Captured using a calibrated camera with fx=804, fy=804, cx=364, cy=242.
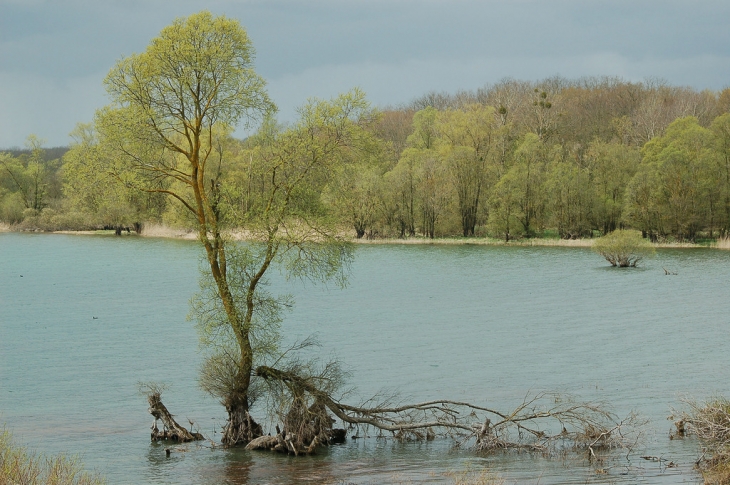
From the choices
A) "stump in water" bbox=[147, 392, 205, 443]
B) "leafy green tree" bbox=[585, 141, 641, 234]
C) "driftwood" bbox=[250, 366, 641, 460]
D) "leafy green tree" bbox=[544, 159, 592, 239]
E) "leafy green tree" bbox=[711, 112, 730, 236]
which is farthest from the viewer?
"leafy green tree" bbox=[585, 141, 641, 234]

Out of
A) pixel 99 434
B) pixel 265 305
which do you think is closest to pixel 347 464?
pixel 265 305

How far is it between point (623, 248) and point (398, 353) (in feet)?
140

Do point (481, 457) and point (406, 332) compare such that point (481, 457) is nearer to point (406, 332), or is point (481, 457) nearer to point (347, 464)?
point (347, 464)

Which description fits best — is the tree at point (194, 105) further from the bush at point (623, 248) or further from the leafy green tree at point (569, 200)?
the leafy green tree at point (569, 200)

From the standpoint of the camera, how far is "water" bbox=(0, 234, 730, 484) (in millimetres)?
18938

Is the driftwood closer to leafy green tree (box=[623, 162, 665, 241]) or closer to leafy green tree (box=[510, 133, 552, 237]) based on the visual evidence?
leafy green tree (box=[623, 162, 665, 241])

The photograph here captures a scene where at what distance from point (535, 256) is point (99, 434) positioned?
65.3 meters

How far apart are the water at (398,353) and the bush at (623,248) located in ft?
6.43

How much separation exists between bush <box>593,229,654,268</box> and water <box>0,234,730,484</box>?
1.96 m

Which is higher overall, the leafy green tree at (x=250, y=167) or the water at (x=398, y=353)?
the leafy green tree at (x=250, y=167)

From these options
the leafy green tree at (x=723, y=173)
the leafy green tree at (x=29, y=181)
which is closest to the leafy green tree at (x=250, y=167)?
the leafy green tree at (x=723, y=173)

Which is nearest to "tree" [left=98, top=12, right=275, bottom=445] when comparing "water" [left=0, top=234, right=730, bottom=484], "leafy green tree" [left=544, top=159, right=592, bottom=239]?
"water" [left=0, top=234, right=730, bottom=484]

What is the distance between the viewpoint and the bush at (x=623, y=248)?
7075 cm

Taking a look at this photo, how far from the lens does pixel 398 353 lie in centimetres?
3394
